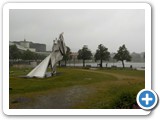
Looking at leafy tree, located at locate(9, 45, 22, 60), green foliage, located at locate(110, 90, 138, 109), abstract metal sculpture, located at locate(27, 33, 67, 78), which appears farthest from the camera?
abstract metal sculpture, located at locate(27, 33, 67, 78)

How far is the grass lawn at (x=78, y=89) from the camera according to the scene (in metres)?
2.75

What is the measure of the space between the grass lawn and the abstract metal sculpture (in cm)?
8

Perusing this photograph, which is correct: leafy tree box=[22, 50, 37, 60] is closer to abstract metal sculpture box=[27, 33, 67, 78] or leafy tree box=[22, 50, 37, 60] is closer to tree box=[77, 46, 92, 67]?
abstract metal sculpture box=[27, 33, 67, 78]

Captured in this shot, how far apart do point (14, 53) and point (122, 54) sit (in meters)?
1.44

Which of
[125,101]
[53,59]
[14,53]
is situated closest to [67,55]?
[53,59]

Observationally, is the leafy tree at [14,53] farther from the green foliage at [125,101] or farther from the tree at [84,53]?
the green foliage at [125,101]

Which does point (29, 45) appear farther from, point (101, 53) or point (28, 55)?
point (101, 53)

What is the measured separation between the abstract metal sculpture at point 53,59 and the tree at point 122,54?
0.73 meters

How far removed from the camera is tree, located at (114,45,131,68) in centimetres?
286

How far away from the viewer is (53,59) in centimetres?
317

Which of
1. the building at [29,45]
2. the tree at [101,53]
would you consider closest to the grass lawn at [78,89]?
the tree at [101,53]

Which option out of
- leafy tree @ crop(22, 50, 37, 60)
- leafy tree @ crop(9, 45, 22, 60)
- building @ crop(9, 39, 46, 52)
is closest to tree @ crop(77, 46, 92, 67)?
building @ crop(9, 39, 46, 52)
